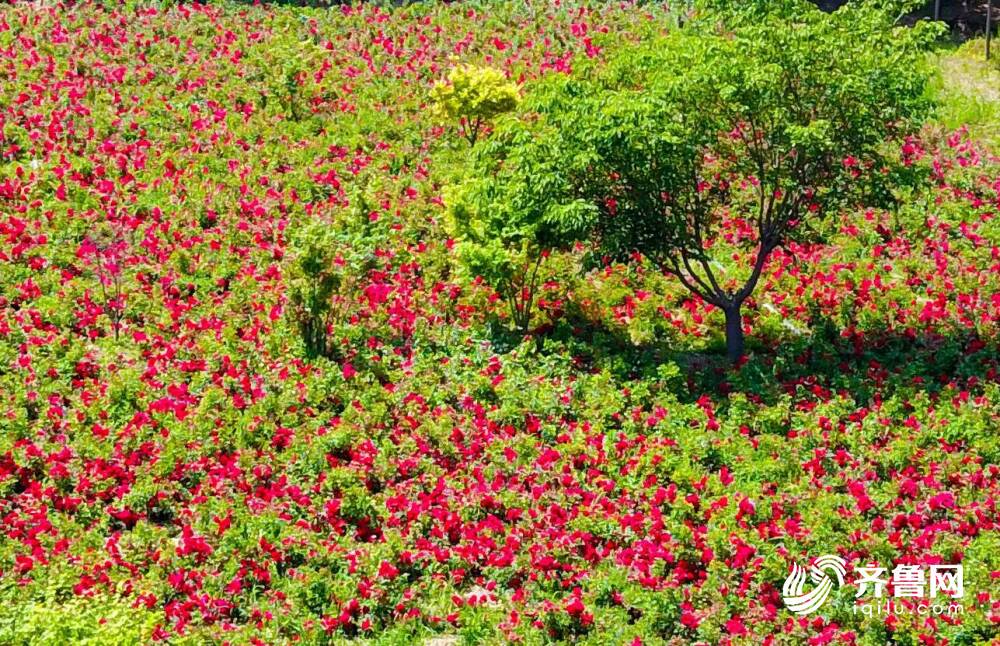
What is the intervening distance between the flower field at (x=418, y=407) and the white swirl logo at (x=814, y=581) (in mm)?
146

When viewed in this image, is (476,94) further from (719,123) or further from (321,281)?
(321,281)

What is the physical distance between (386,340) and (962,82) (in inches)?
655

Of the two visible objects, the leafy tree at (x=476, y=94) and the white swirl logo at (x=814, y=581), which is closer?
the white swirl logo at (x=814, y=581)

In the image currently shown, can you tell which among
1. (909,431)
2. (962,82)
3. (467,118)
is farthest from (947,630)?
(962,82)

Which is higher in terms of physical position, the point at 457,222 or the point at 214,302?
the point at 457,222

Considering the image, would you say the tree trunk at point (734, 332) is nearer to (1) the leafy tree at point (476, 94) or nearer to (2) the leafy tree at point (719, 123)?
(2) the leafy tree at point (719, 123)

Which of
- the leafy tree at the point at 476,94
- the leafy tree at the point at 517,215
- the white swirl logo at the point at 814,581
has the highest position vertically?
the leafy tree at the point at 476,94

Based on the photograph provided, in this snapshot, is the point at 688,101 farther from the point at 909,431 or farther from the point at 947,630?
the point at 947,630

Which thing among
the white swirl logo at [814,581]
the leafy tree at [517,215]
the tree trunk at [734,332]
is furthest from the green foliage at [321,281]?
the white swirl logo at [814,581]

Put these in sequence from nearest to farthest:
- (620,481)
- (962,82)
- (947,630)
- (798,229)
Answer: (947,630) → (620,481) → (798,229) → (962,82)

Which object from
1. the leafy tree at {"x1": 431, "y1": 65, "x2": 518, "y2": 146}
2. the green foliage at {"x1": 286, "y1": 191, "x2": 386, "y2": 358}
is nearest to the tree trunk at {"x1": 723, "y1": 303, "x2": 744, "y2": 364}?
the green foliage at {"x1": 286, "y1": 191, "x2": 386, "y2": 358}

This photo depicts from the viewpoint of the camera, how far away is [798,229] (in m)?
20.1

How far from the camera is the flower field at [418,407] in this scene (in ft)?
47.9

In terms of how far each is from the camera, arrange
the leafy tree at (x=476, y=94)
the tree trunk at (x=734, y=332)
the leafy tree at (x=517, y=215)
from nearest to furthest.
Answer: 1. the leafy tree at (x=517, y=215)
2. the tree trunk at (x=734, y=332)
3. the leafy tree at (x=476, y=94)
